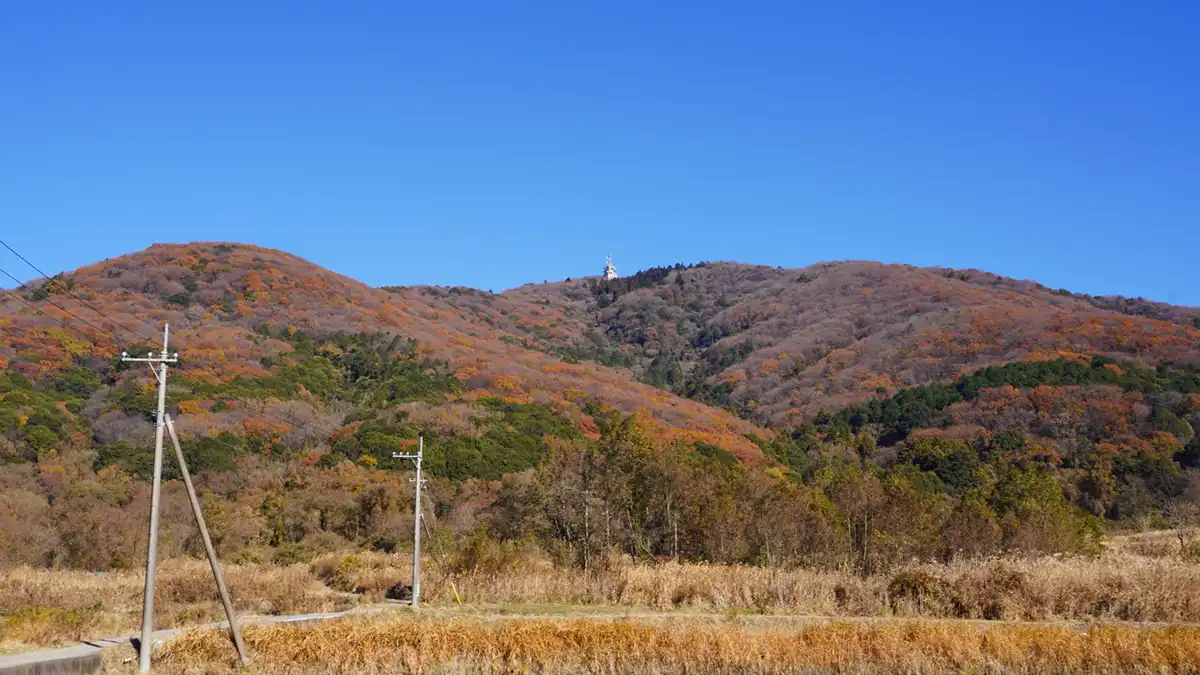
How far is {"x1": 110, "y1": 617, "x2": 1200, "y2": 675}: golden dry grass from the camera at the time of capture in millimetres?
20938

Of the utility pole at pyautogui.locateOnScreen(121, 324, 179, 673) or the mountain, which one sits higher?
the mountain

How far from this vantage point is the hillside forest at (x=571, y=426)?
52781 mm

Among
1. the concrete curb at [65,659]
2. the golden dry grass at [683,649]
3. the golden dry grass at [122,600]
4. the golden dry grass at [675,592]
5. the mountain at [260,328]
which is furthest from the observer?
the mountain at [260,328]

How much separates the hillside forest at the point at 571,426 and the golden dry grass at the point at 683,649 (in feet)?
56.5

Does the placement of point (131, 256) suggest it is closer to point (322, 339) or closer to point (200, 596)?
point (322, 339)

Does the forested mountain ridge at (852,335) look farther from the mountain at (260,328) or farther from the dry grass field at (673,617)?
the dry grass field at (673,617)

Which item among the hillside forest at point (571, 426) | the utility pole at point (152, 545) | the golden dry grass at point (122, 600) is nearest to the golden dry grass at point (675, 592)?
the golden dry grass at point (122, 600)

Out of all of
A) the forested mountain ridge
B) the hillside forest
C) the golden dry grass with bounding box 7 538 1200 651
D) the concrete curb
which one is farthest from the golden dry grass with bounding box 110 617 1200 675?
the forested mountain ridge

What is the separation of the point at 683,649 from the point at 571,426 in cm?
6761

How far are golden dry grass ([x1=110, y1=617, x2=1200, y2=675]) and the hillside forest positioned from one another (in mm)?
17212

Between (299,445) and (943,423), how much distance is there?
58661 mm

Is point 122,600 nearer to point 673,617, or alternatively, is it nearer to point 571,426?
point 673,617

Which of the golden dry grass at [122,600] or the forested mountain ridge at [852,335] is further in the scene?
the forested mountain ridge at [852,335]

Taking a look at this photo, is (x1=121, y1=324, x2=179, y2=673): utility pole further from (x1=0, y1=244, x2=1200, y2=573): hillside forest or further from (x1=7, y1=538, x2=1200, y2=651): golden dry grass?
(x1=0, y1=244, x2=1200, y2=573): hillside forest
